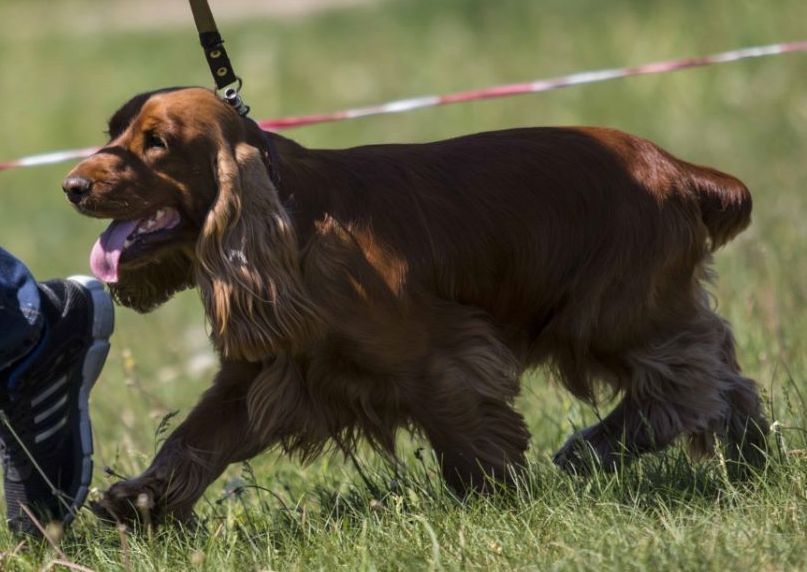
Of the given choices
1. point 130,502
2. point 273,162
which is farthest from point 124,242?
point 130,502

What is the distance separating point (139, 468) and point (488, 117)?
8.33 m

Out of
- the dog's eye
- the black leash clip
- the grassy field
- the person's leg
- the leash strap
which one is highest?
the leash strap

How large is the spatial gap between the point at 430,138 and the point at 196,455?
919 centimetres

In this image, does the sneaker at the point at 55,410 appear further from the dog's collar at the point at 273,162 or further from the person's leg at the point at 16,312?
the dog's collar at the point at 273,162

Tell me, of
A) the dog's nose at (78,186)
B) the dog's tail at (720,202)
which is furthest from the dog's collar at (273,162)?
the dog's tail at (720,202)

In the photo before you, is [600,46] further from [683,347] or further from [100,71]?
[683,347]

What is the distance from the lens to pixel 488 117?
12617 millimetres

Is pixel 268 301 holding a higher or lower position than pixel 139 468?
higher

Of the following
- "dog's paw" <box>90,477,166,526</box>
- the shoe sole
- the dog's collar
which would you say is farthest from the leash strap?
"dog's paw" <box>90,477,166,526</box>

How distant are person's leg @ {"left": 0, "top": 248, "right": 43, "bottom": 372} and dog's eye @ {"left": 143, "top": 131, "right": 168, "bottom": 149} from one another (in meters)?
0.67

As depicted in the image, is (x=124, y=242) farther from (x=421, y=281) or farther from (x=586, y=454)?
(x=586, y=454)

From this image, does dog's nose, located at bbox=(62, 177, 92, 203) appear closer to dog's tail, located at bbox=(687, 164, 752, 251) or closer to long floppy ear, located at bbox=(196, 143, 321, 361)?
long floppy ear, located at bbox=(196, 143, 321, 361)

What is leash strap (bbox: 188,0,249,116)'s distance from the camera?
3.69 meters

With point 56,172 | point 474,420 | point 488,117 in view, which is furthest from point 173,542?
point 56,172
